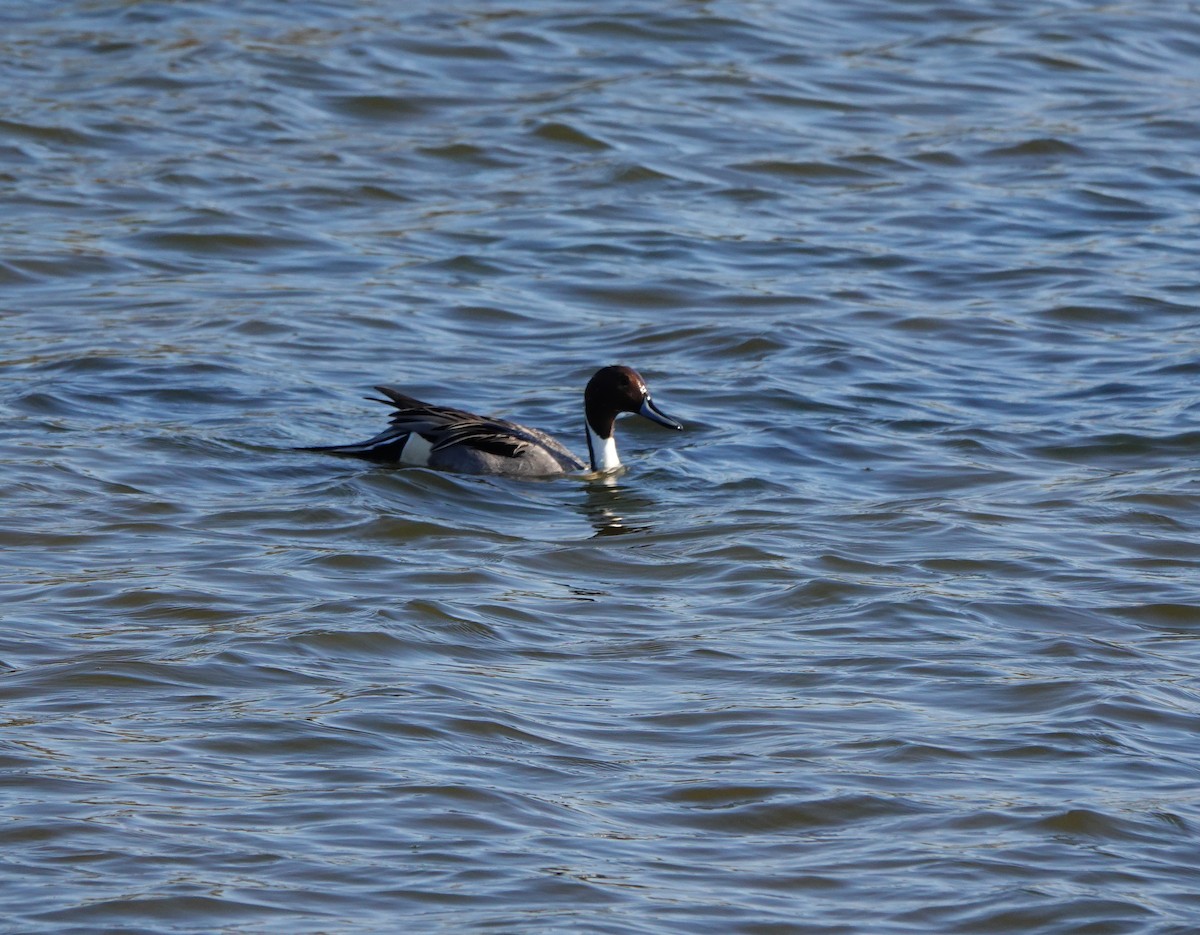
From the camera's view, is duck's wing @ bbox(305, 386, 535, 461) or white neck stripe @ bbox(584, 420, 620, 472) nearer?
duck's wing @ bbox(305, 386, 535, 461)

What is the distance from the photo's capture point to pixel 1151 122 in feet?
52.7

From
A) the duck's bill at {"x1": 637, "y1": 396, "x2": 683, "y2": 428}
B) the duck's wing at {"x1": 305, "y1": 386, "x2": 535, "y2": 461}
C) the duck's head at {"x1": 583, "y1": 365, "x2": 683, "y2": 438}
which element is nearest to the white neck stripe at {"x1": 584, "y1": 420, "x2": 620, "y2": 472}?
the duck's head at {"x1": 583, "y1": 365, "x2": 683, "y2": 438}

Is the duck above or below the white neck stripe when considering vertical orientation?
above

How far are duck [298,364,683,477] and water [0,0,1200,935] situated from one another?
118 millimetres

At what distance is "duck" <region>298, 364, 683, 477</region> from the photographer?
9.44m

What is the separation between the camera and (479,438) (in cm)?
943

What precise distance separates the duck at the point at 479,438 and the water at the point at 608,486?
12 cm

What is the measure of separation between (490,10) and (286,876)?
13.8 meters

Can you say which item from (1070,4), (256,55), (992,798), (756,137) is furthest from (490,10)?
(992,798)

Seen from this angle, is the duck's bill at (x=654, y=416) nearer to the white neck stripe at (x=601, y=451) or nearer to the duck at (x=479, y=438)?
the duck at (x=479, y=438)

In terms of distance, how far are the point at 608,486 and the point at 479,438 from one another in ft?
2.08

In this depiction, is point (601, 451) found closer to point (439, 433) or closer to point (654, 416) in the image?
point (654, 416)

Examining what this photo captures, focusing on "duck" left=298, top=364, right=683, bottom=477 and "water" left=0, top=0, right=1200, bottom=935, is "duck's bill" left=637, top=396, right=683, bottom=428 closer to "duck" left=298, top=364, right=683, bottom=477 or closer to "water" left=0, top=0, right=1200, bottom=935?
"duck" left=298, top=364, right=683, bottom=477

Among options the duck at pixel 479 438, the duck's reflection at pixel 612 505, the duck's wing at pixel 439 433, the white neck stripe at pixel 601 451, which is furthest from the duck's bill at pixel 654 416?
the duck's wing at pixel 439 433
